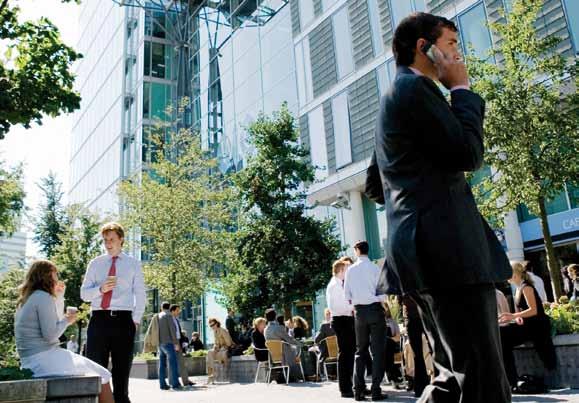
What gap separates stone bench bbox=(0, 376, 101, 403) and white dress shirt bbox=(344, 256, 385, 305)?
147 inches

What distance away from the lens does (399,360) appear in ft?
31.3

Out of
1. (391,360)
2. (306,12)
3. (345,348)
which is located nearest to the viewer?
(345,348)

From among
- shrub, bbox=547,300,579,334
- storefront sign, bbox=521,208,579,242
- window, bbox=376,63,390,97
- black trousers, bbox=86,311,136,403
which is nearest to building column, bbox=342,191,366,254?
window, bbox=376,63,390,97

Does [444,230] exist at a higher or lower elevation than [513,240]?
lower

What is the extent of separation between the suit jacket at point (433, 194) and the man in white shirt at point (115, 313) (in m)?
3.91

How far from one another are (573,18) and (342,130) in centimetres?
919

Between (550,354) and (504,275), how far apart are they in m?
5.67

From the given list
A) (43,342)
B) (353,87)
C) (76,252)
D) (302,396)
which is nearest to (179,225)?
(353,87)

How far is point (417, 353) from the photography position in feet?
23.2

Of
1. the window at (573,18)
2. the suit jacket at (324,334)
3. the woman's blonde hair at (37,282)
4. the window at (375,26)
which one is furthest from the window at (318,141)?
the woman's blonde hair at (37,282)

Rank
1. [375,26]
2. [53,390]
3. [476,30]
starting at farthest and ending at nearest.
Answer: [375,26]
[476,30]
[53,390]

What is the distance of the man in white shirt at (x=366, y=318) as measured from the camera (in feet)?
23.6

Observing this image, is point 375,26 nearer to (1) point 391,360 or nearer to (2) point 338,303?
(1) point 391,360

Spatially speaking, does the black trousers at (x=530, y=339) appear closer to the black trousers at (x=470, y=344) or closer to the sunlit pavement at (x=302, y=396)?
the sunlit pavement at (x=302, y=396)
